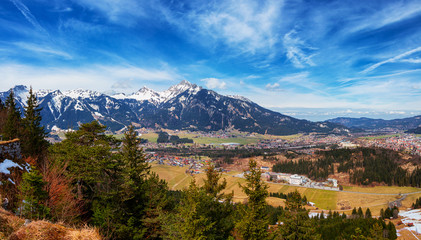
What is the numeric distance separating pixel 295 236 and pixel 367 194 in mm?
110787

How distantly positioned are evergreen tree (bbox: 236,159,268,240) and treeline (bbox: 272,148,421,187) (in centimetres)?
13722

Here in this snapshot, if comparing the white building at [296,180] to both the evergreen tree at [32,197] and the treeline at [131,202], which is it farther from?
the evergreen tree at [32,197]

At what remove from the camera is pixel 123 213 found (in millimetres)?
19969

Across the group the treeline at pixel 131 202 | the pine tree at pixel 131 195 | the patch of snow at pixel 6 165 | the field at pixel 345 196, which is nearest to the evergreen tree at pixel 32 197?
the treeline at pixel 131 202

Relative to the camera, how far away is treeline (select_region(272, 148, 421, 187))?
119 meters

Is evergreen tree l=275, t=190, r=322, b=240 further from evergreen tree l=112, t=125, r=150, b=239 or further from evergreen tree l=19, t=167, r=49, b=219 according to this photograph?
evergreen tree l=19, t=167, r=49, b=219

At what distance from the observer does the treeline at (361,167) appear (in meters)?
119

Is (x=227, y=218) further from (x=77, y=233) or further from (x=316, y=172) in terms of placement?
(x=316, y=172)

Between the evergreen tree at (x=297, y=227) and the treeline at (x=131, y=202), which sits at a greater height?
the treeline at (x=131, y=202)

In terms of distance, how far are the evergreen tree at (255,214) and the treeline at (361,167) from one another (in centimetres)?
13722

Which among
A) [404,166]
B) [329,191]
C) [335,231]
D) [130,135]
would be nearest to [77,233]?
[130,135]

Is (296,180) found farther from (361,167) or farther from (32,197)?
(32,197)

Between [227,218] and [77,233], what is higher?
[77,233]

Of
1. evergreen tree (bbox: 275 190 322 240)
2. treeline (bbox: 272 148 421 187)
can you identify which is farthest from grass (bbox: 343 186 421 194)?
evergreen tree (bbox: 275 190 322 240)
